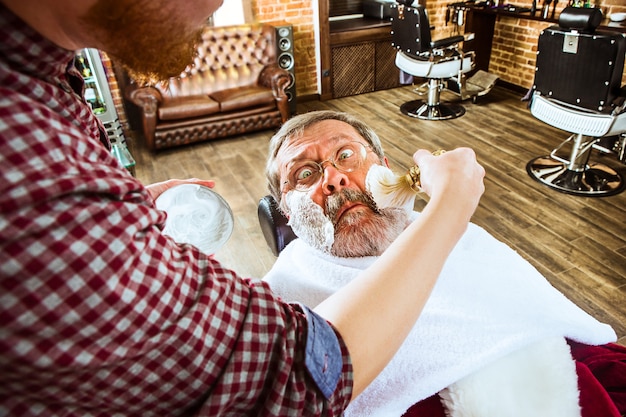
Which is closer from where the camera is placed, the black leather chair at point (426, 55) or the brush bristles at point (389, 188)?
the brush bristles at point (389, 188)

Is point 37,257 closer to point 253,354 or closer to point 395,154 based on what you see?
point 253,354

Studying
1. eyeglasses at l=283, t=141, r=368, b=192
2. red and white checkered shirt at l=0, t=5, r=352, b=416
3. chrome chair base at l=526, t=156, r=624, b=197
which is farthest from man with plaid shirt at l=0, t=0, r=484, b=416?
chrome chair base at l=526, t=156, r=624, b=197

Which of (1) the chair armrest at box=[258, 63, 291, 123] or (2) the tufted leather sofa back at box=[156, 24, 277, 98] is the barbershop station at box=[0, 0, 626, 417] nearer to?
(1) the chair armrest at box=[258, 63, 291, 123]

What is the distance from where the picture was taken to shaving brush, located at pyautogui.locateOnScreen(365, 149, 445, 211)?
3.92ft

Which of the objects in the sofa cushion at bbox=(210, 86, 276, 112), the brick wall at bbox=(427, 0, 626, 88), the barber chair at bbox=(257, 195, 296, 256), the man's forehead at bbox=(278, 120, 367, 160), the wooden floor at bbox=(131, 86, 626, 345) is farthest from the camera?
the brick wall at bbox=(427, 0, 626, 88)

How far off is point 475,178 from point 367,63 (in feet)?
18.1

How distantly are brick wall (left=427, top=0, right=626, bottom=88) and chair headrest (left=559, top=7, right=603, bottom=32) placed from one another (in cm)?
212

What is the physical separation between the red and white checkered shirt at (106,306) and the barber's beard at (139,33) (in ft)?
0.21

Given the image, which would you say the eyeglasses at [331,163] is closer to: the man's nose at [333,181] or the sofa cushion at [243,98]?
the man's nose at [333,181]

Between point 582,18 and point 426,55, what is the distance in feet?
6.20

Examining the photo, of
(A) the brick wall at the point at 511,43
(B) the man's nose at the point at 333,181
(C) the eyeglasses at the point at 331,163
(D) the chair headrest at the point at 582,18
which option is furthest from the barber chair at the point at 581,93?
(B) the man's nose at the point at 333,181

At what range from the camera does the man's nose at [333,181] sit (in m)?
1.38

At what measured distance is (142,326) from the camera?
1.48 ft

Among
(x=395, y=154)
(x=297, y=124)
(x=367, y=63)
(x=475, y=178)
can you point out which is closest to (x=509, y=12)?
(x=367, y=63)
